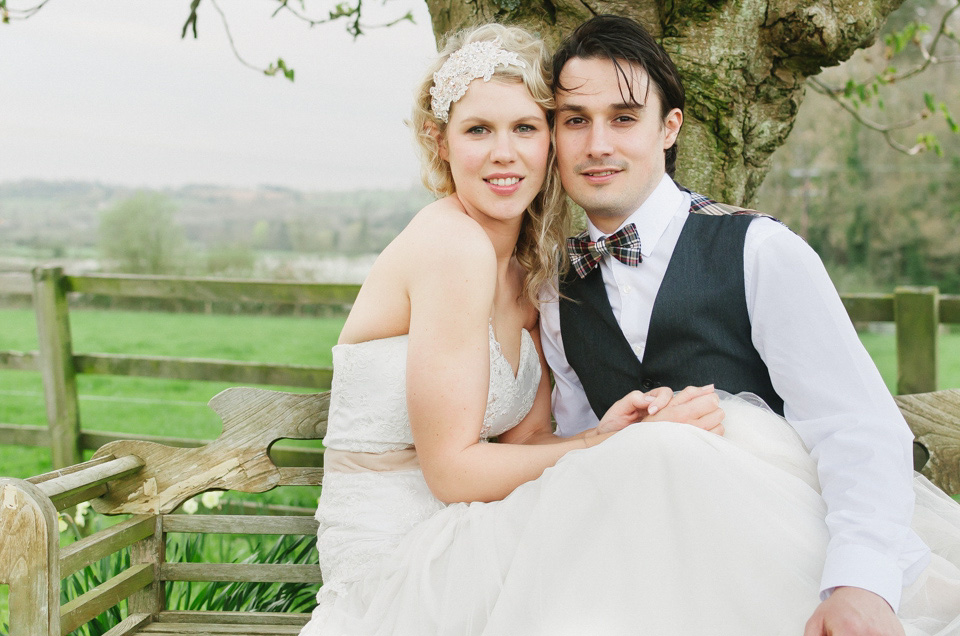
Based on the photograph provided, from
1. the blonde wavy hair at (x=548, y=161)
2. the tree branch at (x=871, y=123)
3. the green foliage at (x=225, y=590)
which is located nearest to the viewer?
the blonde wavy hair at (x=548, y=161)

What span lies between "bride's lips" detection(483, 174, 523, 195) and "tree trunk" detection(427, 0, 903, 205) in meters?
0.83

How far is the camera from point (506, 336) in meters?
2.21

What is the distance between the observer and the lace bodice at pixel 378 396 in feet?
6.50

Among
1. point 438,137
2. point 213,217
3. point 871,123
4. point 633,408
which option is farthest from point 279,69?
point 213,217

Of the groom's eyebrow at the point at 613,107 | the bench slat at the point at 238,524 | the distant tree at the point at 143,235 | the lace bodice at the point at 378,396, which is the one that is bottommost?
the bench slat at the point at 238,524

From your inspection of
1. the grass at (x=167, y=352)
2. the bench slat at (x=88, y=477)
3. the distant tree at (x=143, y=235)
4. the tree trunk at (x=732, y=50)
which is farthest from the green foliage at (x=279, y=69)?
the distant tree at (x=143, y=235)

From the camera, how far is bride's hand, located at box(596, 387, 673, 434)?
1.78 meters

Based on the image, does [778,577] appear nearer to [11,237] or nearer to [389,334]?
[389,334]

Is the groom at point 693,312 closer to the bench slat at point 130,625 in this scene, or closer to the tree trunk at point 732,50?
the tree trunk at point 732,50

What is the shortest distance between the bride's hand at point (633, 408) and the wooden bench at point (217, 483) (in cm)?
90

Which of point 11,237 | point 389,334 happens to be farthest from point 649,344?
point 11,237

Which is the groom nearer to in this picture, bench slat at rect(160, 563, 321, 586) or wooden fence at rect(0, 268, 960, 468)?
bench slat at rect(160, 563, 321, 586)

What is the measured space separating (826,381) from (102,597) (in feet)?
6.67

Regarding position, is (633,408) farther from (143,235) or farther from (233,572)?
(143,235)
